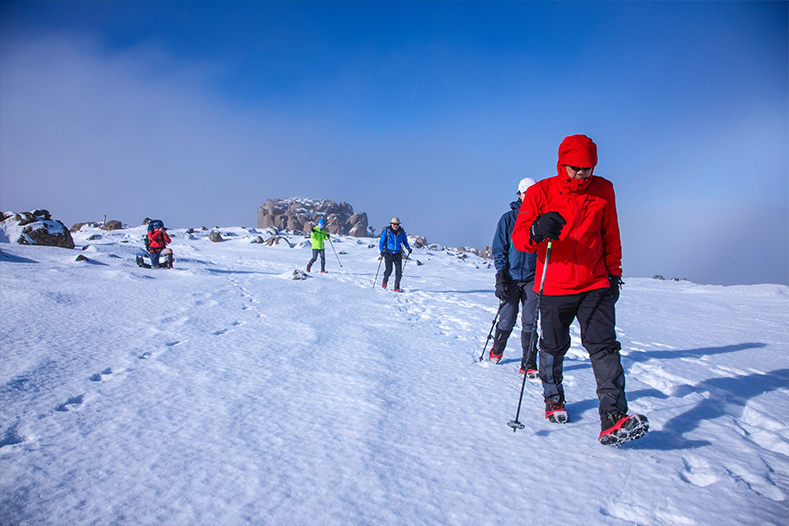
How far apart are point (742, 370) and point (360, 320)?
482 cm

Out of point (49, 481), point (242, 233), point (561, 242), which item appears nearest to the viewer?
point (49, 481)

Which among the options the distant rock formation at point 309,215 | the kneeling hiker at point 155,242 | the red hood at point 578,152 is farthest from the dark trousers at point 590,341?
the distant rock formation at point 309,215

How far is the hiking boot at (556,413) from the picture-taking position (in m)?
2.46

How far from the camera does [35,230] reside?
12.2m

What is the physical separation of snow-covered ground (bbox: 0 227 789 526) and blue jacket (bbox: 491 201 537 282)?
1.04 m

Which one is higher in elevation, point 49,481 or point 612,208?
point 612,208

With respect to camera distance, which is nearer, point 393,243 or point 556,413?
point 556,413

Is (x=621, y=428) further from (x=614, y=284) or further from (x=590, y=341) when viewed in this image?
(x=614, y=284)

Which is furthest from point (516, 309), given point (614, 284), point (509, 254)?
point (614, 284)

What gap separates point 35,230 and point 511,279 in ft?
53.5

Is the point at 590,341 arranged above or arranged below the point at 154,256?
above

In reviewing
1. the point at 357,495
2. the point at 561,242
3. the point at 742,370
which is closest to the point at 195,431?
the point at 357,495

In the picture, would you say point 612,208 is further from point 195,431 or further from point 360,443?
point 195,431

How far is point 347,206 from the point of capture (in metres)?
71.0
